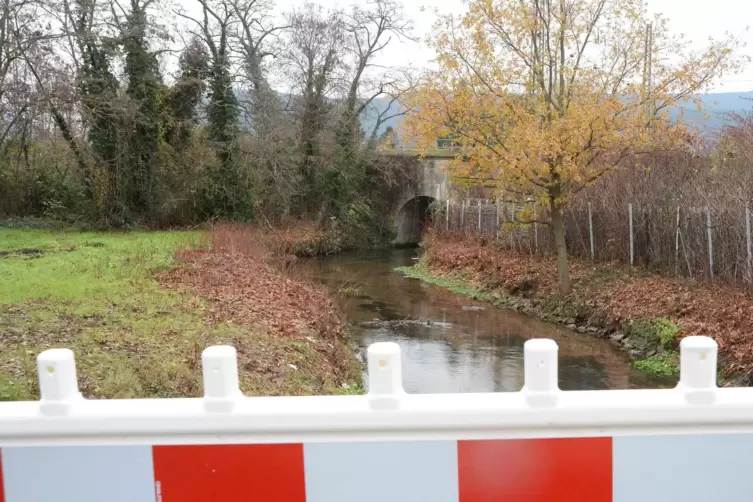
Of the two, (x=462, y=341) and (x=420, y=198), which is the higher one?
Answer: (x=420, y=198)

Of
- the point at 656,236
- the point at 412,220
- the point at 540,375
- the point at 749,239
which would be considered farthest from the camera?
the point at 412,220

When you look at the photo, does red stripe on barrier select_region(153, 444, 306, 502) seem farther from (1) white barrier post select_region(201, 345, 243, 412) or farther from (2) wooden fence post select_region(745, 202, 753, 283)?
(2) wooden fence post select_region(745, 202, 753, 283)

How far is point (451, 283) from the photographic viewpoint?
20.4 metres

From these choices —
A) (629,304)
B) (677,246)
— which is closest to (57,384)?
(629,304)

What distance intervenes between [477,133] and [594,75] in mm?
2765

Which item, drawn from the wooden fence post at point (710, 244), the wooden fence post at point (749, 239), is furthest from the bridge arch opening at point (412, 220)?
the wooden fence post at point (749, 239)

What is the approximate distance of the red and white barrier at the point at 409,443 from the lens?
1576mm

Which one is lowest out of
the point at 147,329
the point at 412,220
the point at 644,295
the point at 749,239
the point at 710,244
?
the point at 644,295

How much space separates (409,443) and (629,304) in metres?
13.0

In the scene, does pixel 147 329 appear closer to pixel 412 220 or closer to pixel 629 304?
pixel 629 304

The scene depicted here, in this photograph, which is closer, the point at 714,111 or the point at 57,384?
the point at 57,384

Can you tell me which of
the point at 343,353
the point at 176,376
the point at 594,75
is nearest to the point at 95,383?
the point at 176,376

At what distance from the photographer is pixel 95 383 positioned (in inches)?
238

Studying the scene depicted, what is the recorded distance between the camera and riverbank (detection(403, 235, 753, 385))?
10.7 metres
